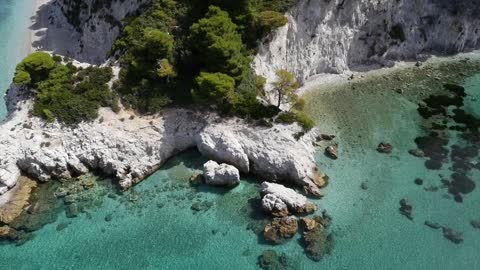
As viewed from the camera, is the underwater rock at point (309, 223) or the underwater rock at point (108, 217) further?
the underwater rock at point (108, 217)

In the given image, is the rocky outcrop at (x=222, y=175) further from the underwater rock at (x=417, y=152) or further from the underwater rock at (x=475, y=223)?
the underwater rock at (x=475, y=223)

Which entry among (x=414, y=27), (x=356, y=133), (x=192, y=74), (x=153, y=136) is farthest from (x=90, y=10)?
(x=414, y=27)

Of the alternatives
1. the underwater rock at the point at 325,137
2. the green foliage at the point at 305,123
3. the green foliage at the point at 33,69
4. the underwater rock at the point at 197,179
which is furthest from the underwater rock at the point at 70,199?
the underwater rock at the point at 325,137

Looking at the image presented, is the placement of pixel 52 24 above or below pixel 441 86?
Answer: above

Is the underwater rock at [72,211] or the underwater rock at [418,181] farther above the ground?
the underwater rock at [72,211]

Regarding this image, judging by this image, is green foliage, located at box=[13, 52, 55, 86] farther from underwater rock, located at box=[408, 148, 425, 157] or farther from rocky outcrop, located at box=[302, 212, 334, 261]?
underwater rock, located at box=[408, 148, 425, 157]

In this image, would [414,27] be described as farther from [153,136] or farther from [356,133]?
[153,136]

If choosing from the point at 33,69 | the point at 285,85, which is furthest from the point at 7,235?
the point at 285,85

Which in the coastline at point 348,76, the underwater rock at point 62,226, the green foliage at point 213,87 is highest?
the green foliage at point 213,87
